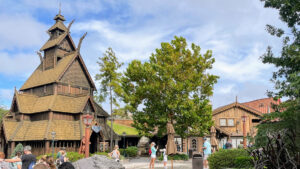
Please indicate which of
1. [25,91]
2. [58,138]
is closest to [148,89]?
[58,138]

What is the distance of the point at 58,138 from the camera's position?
1102 inches

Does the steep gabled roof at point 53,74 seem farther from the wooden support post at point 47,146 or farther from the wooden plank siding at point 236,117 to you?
the wooden plank siding at point 236,117

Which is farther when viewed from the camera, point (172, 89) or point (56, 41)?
point (56, 41)

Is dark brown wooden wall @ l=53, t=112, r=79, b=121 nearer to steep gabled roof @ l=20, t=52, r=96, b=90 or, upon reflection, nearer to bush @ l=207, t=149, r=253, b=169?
steep gabled roof @ l=20, t=52, r=96, b=90

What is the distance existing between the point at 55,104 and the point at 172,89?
526 inches

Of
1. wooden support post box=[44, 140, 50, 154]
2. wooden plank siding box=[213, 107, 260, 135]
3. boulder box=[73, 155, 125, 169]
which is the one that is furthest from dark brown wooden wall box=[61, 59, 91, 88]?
boulder box=[73, 155, 125, 169]

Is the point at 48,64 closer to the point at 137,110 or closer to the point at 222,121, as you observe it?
the point at 137,110

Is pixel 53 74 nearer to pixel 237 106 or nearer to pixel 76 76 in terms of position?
pixel 76 76

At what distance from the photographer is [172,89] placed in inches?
1066

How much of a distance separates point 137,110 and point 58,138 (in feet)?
28.2

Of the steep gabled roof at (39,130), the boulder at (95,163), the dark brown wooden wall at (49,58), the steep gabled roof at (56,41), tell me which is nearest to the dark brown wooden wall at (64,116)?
the steep gabled roof at (39,130)

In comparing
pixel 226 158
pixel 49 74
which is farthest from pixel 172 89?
pixel 49 74

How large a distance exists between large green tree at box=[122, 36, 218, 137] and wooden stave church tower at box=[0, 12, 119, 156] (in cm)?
652

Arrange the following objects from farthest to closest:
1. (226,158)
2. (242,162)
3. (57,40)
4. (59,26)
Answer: (59,26)
(57,40)
(226,158)
(242,162)
